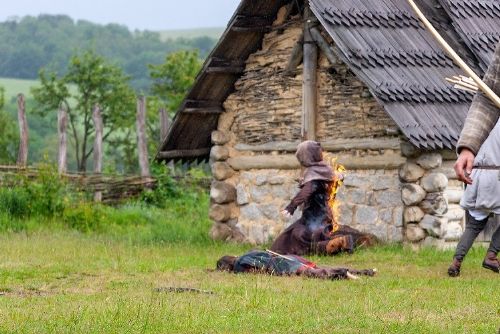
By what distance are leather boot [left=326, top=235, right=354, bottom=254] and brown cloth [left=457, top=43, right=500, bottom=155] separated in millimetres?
7638

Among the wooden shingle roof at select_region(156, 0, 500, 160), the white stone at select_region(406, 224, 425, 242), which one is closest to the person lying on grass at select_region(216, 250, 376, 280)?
the wooden shingle roof at select_region(156, 0, 500, 160)

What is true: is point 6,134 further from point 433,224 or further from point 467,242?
point 467,242

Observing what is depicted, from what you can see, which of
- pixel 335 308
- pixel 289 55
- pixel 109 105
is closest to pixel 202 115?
pixel 289 55

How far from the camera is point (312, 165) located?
13961 mm

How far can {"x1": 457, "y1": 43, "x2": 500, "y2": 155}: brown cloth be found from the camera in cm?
611

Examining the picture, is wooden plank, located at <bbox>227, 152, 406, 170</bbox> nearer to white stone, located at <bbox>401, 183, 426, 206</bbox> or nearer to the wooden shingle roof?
white stone, located at <bbox>401, 183, 426, 206</bbox>

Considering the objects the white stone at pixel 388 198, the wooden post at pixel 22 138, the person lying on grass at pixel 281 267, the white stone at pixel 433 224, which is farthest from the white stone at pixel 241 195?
A: the wooden post at pixel 22 138

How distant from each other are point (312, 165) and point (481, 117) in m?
7.81

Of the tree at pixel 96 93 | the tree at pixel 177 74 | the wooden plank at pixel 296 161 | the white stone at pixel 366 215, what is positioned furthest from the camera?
the tree at pixel 177 74

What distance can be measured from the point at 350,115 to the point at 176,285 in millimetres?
5277

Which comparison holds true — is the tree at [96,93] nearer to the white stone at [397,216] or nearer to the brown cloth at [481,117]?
the white stone at [397,216]

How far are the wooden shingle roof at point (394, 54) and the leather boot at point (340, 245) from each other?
Result: 1359 millimetres

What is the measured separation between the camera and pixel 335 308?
8.99 m

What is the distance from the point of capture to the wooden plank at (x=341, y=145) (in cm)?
1487
